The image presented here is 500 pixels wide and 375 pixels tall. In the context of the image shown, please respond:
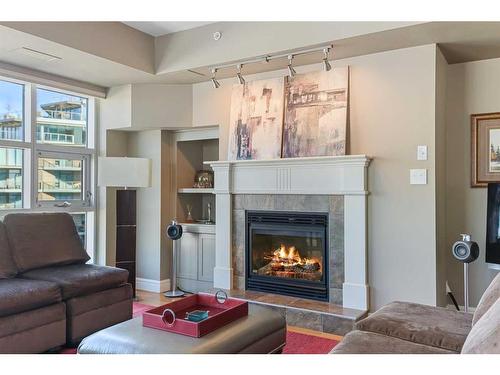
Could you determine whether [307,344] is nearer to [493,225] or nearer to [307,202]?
[307,202]

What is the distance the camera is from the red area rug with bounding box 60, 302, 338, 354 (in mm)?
3066

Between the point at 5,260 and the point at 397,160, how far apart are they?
3.26 meters

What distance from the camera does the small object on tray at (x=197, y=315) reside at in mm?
2383

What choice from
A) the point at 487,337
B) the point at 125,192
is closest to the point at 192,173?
the point at 125,192

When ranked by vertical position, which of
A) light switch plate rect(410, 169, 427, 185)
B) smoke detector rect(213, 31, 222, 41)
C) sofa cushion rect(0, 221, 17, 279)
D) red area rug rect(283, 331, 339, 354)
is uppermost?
smoke detector rect(213, 31, 222, 41)

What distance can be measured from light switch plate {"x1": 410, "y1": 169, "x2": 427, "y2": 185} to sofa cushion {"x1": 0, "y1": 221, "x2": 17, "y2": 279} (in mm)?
3271

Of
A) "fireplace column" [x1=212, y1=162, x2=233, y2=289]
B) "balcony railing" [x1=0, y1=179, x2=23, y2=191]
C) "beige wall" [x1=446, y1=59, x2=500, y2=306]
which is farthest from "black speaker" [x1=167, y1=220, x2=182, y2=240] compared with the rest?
"beige wall" [x1=446, y1=59, x2=500, y2=306]

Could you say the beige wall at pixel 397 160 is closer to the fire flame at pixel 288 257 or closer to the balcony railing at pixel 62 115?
the fire flame at pixel 288 257

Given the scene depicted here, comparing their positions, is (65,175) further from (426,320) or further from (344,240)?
(426,320)

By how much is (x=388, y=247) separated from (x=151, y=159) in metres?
2.91

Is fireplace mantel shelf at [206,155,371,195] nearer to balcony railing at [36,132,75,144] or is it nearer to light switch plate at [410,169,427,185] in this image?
light switch plate at [410,169,427,185]

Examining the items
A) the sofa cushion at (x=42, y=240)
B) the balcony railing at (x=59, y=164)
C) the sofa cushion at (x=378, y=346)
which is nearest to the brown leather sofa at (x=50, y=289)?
the sofa cushion at (x=42, y=240)

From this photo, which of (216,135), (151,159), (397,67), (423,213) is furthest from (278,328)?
(151,159)

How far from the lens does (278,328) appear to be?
8.24ft
